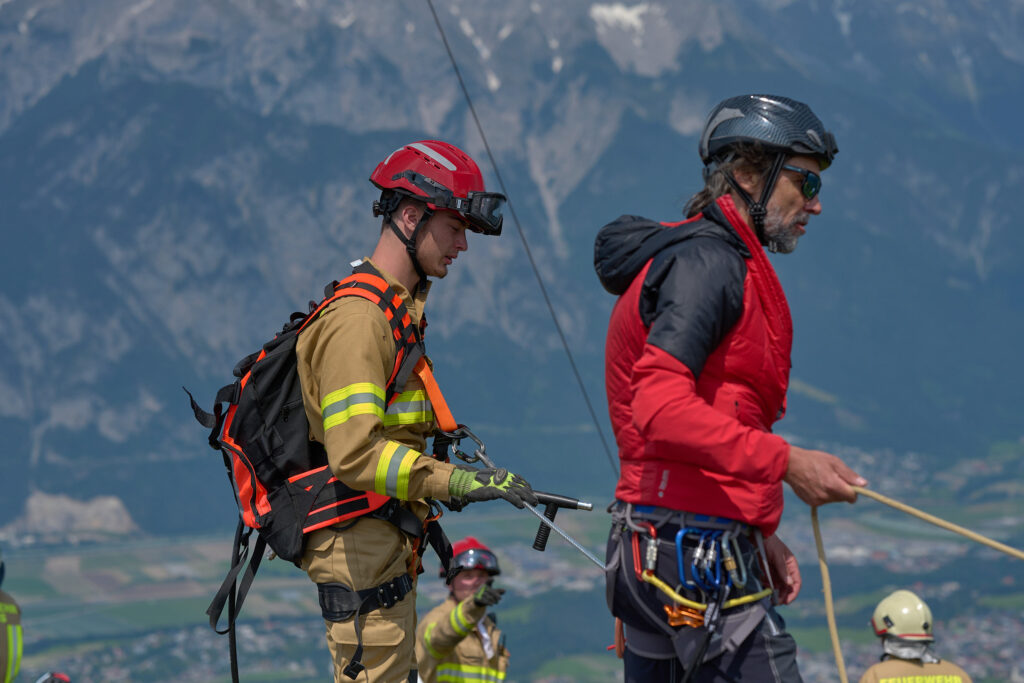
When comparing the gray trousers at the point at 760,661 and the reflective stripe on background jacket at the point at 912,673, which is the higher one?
the reflective stripe on background jacket at the point at 912,673

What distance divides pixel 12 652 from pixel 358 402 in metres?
1.73

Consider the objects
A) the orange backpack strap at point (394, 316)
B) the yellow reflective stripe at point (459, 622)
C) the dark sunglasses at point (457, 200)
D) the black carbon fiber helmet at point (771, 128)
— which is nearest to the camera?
the black carbon fiber helmet at point (771, 128)

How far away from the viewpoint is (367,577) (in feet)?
16.2

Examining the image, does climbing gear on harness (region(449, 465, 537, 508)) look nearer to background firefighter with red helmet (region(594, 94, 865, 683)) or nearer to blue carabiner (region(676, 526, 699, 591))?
background firefighter with red helmet (region(594, 94, 865, 683))

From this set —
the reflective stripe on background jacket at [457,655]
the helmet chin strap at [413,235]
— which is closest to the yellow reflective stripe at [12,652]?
the helmet chin strap at [413,235]

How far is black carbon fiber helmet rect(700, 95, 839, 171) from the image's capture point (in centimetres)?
406

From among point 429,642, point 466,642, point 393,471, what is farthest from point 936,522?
point 466,642

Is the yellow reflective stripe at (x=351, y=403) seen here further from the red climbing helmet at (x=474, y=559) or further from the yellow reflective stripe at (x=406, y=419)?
the red climbing helmet at (x=474, y=559)

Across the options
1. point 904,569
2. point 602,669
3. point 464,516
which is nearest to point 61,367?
point 464,516

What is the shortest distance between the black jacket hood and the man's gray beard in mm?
201

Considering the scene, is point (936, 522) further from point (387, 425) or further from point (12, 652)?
point (12, 652)

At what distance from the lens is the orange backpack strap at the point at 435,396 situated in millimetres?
5062

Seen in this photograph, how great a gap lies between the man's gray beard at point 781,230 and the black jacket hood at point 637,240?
201 millimetres

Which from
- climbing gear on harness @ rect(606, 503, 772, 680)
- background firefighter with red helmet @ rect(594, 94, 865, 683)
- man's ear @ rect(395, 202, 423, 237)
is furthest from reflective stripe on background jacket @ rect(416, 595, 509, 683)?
climbing gear on harness @ rect(606, 503, 772, 680)
